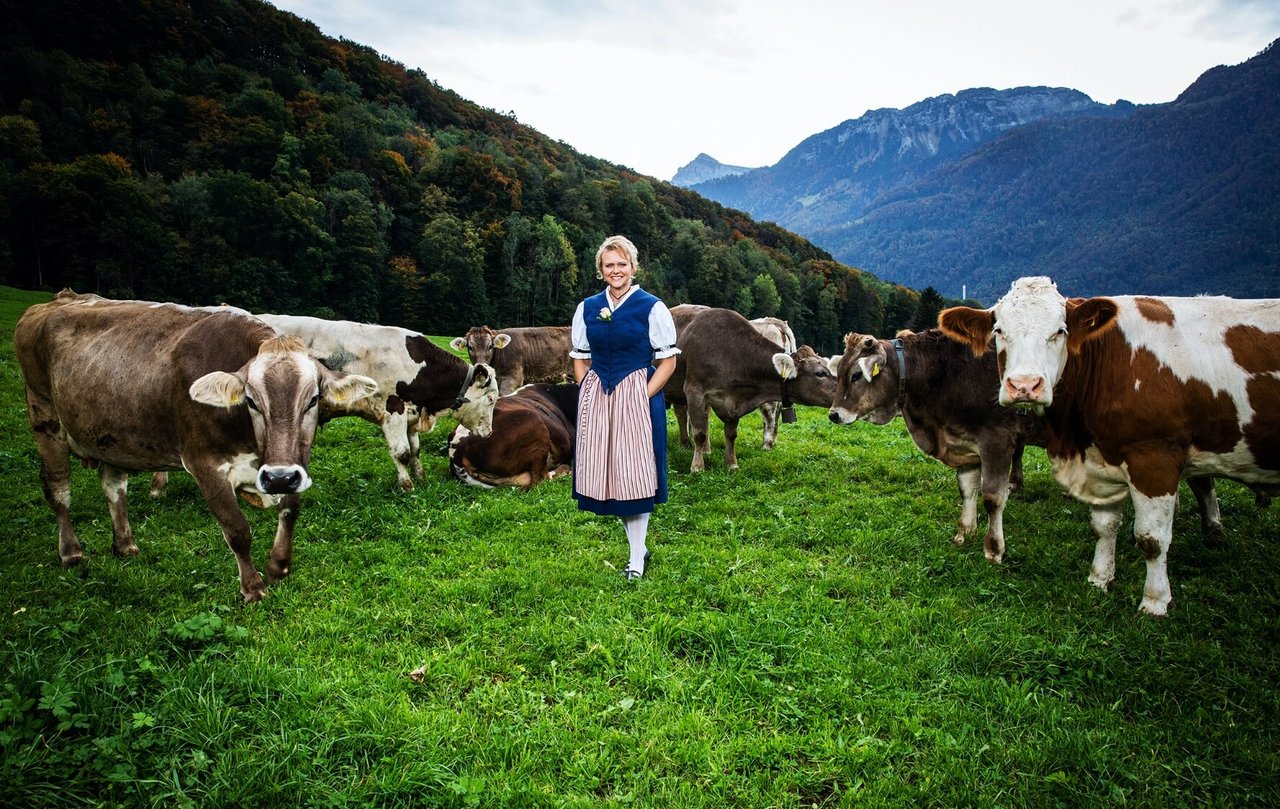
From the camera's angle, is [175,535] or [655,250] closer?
[175,535]

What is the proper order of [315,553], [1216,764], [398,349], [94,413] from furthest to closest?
[398,349], [315,553], [94,413], [1216,764]

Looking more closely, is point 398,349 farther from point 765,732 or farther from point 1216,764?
point 1216,764

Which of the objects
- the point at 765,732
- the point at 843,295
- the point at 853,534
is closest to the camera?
the point at 765,732

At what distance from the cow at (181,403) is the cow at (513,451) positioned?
316 cm

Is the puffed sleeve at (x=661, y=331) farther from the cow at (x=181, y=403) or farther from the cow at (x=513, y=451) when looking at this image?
the cow at (x=513, y=451)

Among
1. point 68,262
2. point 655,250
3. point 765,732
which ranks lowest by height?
point 765,732

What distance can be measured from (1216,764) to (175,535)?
844 centimetres

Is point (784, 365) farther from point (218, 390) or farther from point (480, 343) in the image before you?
point (480, 343)

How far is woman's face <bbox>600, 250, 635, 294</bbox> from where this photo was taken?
4.82m

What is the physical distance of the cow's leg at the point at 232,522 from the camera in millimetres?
4582

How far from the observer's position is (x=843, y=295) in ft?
329

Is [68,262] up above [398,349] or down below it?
above

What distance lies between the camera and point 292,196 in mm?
52781

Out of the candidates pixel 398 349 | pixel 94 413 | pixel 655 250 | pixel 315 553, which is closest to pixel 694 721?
pixel 315 553
